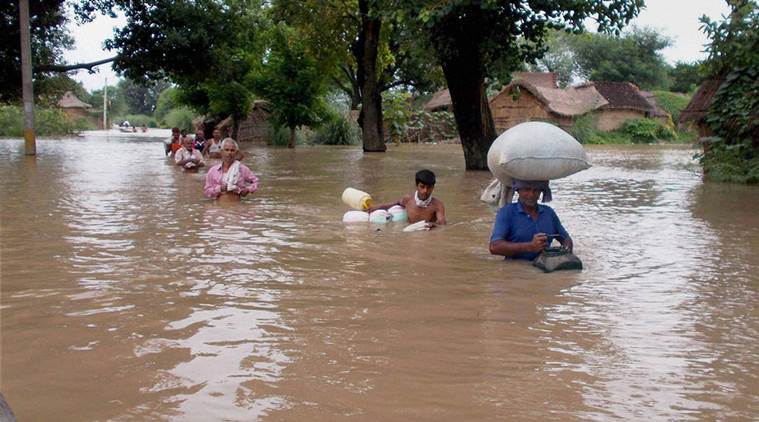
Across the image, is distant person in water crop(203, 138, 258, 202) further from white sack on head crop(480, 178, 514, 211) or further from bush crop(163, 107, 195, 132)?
bush crop(163, 107, 195, 132)

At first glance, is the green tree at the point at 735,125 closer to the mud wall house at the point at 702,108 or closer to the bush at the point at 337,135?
the mud wall house at the point at 702,108

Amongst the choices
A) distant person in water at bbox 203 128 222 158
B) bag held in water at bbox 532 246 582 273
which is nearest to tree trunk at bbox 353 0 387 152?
distant person in water at bbox 203 128 222 158

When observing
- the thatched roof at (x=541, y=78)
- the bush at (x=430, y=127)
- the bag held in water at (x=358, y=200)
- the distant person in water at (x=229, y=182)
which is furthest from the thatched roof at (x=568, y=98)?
the bag held in water at (x=358, y=200)

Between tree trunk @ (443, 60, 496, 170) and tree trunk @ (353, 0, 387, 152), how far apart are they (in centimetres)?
841

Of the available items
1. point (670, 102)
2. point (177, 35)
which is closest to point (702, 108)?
point (177, 35)

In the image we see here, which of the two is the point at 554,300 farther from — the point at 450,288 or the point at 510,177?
the point at 510,177

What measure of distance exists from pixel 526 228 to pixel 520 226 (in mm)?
50

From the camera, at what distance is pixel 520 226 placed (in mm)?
6617

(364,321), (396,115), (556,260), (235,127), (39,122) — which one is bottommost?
(364,321)

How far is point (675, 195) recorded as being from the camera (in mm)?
12797

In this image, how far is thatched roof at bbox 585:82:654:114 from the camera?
46.2 metres

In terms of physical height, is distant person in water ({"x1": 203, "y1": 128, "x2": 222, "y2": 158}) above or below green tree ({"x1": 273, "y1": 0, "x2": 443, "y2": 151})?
below

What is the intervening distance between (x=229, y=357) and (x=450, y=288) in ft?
6.95

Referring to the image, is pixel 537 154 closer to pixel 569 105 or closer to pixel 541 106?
pixel 541 106
